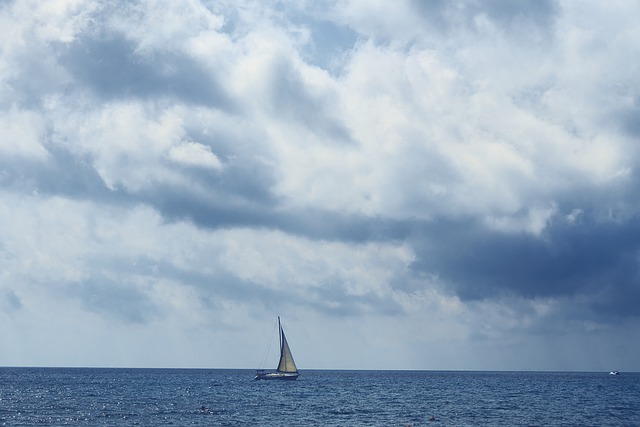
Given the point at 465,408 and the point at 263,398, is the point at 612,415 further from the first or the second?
the point at 263,398

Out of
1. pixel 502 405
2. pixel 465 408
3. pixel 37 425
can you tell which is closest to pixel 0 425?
pixel 37 425

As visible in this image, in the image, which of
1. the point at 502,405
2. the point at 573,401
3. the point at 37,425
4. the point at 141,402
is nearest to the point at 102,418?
the point at 37,425

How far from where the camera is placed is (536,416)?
114 m

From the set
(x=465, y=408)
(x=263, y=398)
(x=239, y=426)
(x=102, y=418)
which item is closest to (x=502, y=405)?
(x=465, y=408)

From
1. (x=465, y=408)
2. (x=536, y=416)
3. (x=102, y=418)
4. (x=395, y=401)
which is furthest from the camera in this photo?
(x=395, y=401)

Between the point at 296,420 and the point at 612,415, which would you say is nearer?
the point at 296,420

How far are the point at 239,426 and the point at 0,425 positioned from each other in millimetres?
29990

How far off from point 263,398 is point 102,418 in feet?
182

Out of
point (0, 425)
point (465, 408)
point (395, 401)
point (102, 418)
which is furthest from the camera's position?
point (395, 401)

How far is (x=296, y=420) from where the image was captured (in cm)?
10394

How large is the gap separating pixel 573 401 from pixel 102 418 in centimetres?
10107

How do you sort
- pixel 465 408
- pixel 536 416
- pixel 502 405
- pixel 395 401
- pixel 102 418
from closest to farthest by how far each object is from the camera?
1. pixel 102 418
2. pixel 536 416
3. pixel 465 408
4. pixel 502 405
5. pixel 395 401

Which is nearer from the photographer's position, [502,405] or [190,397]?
[502,405]

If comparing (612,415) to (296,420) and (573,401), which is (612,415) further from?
(296,420)
